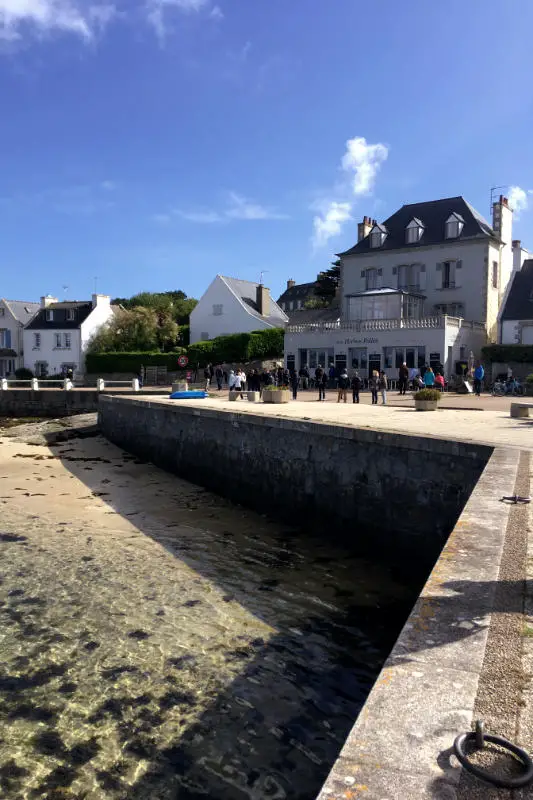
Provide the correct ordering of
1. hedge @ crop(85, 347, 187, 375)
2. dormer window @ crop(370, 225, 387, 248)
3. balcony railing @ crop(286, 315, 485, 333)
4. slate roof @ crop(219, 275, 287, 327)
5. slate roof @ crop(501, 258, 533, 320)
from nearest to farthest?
1. balcony railing @ crop(286, 315, 485, 333)
2. slate roof @ crop(501, 258, 533, 320)
3. dormer window @ crop(370, 225, 387, 248)
4. hedge @ crop(85, 347, 187, 375)
5. slate roof @ crop(219, 275, 287, 327)

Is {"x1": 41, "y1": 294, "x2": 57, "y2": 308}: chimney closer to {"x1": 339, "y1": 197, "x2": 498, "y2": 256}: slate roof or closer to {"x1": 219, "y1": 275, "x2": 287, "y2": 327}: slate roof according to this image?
{"x1": 219, "y1": 275, "x2": 287, "y2": 327}: slate roof

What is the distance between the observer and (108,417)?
83.9ft

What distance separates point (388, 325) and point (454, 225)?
996cm

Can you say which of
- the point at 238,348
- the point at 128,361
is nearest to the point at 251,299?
the point at 238,348

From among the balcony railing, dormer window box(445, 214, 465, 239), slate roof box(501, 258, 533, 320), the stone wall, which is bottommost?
the stone wall

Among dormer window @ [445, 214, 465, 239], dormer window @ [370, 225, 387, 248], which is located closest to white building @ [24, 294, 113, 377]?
dormer window @ [370, 225, 387, 248]

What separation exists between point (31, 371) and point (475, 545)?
55.1m

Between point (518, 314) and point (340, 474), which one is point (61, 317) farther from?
point (340, 474)

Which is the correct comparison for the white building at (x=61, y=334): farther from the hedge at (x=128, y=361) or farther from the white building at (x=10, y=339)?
the hedge at (x=128, y=361)

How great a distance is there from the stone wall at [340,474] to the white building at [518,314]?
2837 cm

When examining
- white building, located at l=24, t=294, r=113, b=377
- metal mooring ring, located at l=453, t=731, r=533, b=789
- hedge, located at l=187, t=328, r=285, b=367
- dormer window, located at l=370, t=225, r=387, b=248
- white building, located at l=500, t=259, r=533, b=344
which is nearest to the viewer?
metal mooring ring, located at l=453, t=731, r=533, b=789

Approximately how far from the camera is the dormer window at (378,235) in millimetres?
43125

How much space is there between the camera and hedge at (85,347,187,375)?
45.3 m

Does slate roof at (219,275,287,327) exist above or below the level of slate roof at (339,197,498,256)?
below
